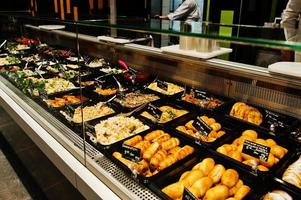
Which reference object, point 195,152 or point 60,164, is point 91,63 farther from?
point 195,152

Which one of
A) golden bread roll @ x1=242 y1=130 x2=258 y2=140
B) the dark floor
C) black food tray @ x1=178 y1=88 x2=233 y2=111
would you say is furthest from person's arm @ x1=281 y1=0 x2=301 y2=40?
the dark floor

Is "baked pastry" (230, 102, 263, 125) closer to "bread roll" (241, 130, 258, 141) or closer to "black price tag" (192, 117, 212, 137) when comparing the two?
"bread roll" (241, 130, 258, 141)

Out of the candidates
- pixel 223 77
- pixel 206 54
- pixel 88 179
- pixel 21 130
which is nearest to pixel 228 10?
pixel 223 77

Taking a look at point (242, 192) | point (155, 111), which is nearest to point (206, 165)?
point (242, 192)

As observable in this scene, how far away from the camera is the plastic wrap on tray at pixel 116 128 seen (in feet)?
6.23

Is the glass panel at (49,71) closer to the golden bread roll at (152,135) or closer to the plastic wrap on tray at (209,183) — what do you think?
the golden bread roll at (152,135)

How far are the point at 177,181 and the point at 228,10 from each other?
4731 millimetres

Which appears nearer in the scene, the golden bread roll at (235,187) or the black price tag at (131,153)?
the golden bread roll at (235,187)

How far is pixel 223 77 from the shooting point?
2256mm

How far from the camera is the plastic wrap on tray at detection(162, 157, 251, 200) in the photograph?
1.42 metres

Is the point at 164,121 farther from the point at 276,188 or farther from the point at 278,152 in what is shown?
the point at 276,188

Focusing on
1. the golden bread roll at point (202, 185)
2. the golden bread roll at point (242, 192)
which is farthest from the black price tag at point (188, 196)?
the golden bread roll at point (242, 192)

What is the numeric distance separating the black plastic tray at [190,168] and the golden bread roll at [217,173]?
0.04 metres

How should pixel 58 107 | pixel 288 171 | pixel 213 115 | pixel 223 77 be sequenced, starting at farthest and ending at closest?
pixel 58 107 < pixel 223 77 < pixel 213 115 < pixel 288 171
